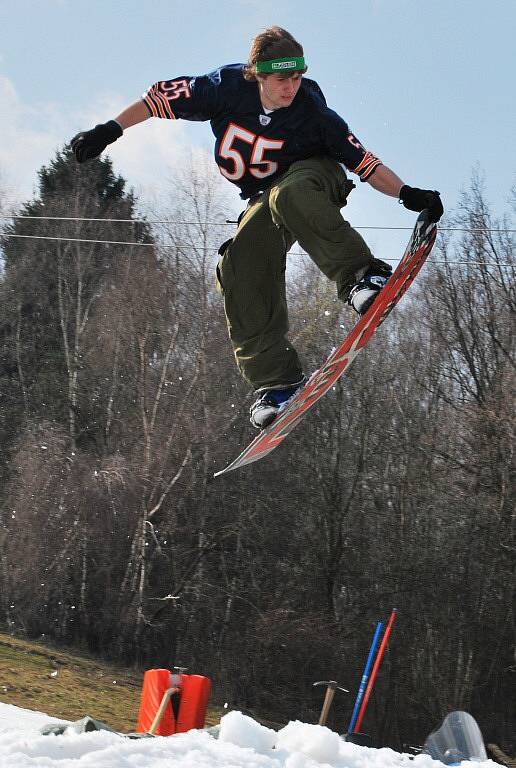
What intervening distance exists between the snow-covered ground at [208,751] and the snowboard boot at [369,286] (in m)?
1.82

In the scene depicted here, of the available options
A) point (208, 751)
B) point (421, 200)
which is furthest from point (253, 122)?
point (208, 751)

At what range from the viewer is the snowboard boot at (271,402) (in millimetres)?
5102

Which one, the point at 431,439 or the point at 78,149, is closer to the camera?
the point at 78,149

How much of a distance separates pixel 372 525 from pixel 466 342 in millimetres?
4176

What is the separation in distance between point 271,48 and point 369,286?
1.12 meters

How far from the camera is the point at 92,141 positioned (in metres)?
4.29

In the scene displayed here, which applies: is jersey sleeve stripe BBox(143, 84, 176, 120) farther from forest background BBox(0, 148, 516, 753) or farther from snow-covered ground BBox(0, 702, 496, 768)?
forest background BBox(0, 148, 516, 753)

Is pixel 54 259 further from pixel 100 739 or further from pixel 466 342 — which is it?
pixel 100 739

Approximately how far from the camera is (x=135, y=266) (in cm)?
2186

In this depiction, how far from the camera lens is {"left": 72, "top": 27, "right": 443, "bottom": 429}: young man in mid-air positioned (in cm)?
436

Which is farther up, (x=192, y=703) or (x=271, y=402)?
(x=271, y=402)

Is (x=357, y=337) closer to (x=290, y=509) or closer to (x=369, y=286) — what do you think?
(x=369, y=286)

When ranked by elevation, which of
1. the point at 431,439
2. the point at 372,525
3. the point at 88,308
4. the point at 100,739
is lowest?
the point at 100,739

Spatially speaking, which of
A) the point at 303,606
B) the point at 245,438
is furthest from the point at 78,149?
the point at 303,606
